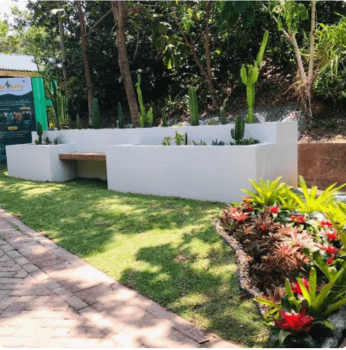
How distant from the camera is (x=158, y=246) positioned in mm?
4484

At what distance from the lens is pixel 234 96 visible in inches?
473

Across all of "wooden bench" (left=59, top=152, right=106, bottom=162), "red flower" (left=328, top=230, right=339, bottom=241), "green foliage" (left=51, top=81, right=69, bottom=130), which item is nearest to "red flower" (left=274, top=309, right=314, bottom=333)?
"red flower" (left=328, top=230, right=339, bottom=241)

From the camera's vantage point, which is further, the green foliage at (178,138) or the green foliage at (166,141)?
the green foliage at (166,141)

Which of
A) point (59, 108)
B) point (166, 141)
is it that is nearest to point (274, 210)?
point (166, 141)

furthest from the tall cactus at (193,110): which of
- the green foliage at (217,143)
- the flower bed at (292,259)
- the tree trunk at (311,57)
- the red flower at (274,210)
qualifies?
the red flower at (274,210)

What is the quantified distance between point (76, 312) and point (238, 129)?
4367 mm

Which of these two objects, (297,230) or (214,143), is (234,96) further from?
(297,230)

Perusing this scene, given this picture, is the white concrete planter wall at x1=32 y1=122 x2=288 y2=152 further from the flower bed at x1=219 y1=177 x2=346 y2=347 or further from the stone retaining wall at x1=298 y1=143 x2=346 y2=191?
the flower bed at x1=219 y1=177 x2=346 y2=347

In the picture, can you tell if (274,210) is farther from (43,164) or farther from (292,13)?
(43,164)

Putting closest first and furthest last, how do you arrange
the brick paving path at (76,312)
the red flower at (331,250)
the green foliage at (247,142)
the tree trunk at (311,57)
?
the brick paving path at (76,312), the red flower at (331,250), the green foliage at (247,142), the tree trunk at (311,57)

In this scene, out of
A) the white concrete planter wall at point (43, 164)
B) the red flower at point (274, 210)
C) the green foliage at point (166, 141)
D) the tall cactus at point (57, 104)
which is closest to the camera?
the red flower at point (274, 210)

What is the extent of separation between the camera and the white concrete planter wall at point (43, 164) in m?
9.46

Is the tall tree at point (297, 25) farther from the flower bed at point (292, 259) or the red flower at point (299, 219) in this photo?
the red flower at point (299, 219)

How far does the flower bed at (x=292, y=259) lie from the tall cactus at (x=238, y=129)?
1774mm
